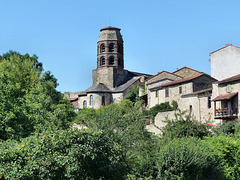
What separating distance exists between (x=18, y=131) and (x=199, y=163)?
28.1 ft

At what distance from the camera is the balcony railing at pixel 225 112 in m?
34.5

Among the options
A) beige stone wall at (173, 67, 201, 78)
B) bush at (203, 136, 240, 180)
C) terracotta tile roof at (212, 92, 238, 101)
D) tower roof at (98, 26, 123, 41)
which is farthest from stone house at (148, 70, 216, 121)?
tower roof at (98, 26, 123, 41)

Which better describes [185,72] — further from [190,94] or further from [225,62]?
[190,94]

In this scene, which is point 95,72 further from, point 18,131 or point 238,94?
point 18,131

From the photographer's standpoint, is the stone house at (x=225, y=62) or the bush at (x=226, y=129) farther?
the stone house at (x=225, y=62)

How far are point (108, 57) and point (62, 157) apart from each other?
6028 centimetres

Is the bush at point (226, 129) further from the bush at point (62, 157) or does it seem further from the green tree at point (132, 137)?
the bush at point (62, 157)

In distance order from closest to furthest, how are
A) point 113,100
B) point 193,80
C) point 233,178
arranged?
point 233,178 → point 193,80 → point 113,100

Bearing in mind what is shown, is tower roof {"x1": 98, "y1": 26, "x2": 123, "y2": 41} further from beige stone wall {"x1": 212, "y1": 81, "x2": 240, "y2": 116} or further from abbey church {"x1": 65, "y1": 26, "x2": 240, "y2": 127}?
beige stone wall {"x1": 212, "y1": 81, "x2": 240, "y2": 116}

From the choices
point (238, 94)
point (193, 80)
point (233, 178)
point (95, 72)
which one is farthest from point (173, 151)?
point (95, 72)

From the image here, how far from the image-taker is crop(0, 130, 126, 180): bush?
1459 centimetres

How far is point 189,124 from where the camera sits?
2630 centimetres

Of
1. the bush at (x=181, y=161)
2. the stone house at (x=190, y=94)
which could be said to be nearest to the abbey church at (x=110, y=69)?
the stone house at (x=190, y=94)

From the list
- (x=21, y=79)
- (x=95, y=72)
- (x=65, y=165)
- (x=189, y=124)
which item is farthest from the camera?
(x=95, y=72)
